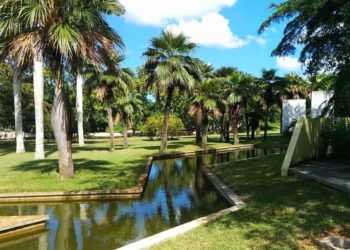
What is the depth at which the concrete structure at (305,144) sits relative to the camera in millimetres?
11125

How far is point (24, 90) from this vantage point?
34.6m

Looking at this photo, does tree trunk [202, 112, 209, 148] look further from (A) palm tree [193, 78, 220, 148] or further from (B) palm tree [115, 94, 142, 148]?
(B) palm tree [115, 94, 142, 148]

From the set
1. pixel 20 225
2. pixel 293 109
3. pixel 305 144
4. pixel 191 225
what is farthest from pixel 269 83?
pixel 20 225

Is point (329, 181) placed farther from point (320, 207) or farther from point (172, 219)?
point (172, 219)

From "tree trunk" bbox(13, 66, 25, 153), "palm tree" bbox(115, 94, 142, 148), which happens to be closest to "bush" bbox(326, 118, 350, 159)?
"tree trunk" bbox(13, 66, 25, 153)

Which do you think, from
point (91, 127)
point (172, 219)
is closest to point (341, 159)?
point (172, 219)

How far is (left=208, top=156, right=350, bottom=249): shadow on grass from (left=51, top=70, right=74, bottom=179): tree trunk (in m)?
5.79

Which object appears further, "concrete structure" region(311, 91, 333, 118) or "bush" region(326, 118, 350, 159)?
"concrete structure" region(311, 91, 333, 118)

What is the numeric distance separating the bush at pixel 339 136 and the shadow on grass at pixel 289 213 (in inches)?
151

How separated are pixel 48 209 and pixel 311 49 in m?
11.3

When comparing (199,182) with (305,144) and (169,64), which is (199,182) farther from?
(169,64)

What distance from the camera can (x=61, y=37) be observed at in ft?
35.8

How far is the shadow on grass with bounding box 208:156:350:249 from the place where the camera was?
5.96 metres

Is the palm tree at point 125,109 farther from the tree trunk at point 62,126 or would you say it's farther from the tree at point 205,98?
the tree trunk at point 62,126
